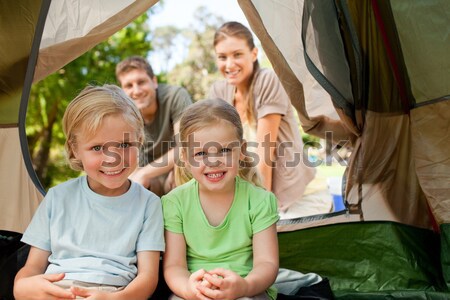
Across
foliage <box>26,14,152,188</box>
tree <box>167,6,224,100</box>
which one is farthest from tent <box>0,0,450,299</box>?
tree <box>167,6,224,100</box>

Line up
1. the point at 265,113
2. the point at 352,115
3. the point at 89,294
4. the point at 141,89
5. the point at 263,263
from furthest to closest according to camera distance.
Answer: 1. the point at 141,89
2. the point at 265,113
3. the point at 352,115
4. the point at 263,263
5. the point at 89,294

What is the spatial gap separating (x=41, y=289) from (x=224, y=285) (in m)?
0.49

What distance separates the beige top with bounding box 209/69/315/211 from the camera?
10.4 ft

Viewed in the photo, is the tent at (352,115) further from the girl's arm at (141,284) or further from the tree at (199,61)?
the tree at (199,61)

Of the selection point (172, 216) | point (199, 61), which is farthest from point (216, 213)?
point (199, 61)

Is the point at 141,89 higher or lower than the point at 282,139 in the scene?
higher

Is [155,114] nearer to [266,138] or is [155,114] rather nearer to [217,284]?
[266,138]

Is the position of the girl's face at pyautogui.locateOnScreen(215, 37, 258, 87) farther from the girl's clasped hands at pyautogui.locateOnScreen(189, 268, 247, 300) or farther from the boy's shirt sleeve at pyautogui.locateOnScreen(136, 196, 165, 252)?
the girl's clasped hands at pyautogui.locateOnScreen(189, 268, 247, 300)

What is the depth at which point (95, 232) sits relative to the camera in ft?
5.77

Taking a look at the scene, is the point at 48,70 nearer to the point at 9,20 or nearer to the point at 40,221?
the point at 9,20

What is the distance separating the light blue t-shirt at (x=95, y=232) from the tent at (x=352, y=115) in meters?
0.36

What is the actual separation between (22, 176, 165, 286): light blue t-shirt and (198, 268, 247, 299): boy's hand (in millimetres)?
214

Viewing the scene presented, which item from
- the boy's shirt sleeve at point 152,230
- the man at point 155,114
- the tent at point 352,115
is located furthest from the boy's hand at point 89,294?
the man at point 155,114

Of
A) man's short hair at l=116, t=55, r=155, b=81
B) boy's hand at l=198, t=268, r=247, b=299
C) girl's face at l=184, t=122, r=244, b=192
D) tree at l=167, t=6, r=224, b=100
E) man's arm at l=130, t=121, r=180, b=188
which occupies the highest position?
tree at l=167, t=6, r=224, b=100
